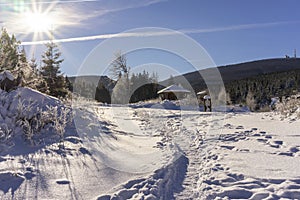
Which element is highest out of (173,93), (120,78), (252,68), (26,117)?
(252,68)

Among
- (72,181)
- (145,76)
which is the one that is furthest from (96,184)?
(145,76)

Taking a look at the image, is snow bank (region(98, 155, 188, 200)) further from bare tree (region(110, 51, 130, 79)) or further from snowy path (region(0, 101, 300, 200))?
bare tree (region(110, 51, 130, 79))

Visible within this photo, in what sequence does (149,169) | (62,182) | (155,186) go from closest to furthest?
1. (62,182)
2. (155,186)
3. (149,169)

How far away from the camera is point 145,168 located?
4078 millimetres

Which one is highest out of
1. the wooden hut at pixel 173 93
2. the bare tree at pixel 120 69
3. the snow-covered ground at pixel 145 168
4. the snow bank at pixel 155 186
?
the bare tree at pixel 120 69

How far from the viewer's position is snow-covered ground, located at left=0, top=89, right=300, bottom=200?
3.05 meters

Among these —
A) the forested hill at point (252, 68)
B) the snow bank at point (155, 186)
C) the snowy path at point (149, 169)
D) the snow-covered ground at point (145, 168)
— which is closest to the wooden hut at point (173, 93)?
the snow-covered ground at point (145, 168)

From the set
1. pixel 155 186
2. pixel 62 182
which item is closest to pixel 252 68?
pixel 155 186

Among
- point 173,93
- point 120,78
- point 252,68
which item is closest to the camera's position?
point 173,93

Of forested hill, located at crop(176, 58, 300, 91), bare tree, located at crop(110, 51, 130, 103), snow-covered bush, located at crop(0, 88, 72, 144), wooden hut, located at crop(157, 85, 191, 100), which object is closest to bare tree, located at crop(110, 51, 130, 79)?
bare tree, located at crop(110, 51, 130, 103)

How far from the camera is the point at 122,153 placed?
4.83 m

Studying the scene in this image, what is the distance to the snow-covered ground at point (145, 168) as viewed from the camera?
3049 mm

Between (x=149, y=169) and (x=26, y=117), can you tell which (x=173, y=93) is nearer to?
(x=26, y=117)

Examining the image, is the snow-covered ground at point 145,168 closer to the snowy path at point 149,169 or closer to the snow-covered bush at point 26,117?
the snowy path at point 149,169
